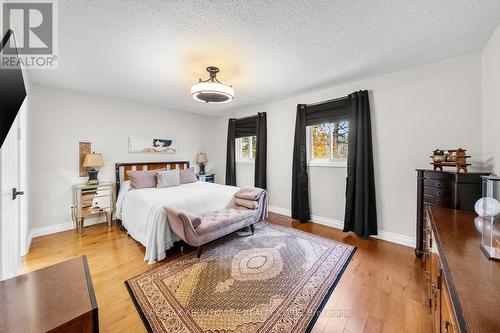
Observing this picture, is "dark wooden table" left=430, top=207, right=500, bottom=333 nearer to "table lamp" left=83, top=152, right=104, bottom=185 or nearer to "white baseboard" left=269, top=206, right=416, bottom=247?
"white baseboard" left=269, top=206, right=416, bottom=247

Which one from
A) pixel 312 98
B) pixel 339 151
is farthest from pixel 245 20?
pixel 339 151

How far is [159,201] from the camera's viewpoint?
2557 millimetres

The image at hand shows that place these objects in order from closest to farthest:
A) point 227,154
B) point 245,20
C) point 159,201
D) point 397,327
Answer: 1. point 397,327
2. point 245,20
3. point 159,201
4. point 227,154

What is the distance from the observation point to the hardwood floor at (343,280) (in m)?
1.45

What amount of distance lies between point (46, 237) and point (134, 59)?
3.05 meters

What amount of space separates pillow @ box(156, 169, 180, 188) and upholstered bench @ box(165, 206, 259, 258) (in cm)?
135

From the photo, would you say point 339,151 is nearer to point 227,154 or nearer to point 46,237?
point 227,154

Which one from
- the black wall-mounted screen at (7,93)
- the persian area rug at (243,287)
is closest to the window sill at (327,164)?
the persian area rug at (243,287)

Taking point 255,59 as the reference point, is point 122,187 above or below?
below

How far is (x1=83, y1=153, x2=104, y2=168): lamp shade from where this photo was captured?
3.23 m

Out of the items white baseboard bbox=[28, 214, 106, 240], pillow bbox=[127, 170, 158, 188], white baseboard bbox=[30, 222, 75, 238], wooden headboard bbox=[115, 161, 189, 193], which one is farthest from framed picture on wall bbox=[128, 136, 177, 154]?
white baseboard bbox=[30, 222, 75, 238]

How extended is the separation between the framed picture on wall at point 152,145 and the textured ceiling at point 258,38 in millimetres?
1281

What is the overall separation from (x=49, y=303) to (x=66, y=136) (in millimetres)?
3512

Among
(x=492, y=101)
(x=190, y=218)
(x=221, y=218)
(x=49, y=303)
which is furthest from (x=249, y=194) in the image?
(x=492, y=101)
